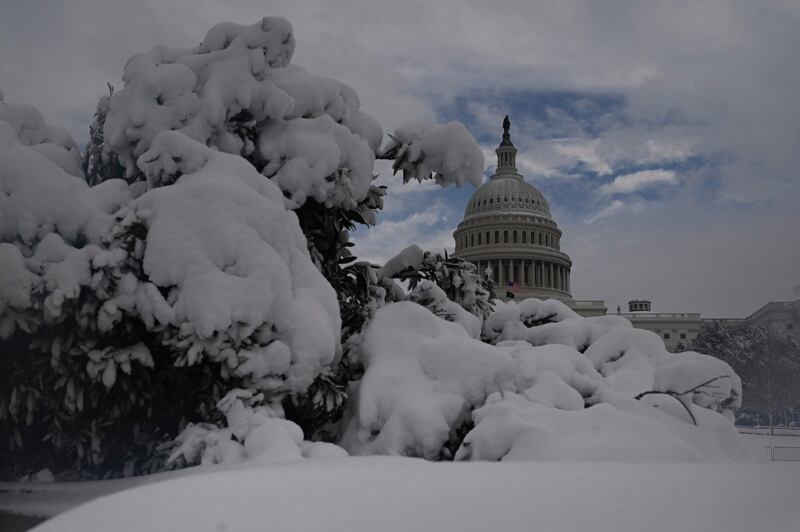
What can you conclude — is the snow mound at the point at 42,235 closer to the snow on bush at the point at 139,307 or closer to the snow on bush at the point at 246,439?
the snow on bush at the point at 139,307

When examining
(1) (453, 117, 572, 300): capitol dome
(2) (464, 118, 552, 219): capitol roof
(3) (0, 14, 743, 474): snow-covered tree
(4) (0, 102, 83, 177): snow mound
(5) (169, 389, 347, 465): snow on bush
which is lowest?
(5) (169, 389, 347, 465): snow on bush

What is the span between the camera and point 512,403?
479cm

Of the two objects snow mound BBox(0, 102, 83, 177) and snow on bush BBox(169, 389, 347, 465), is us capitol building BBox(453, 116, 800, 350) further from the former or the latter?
snow on bush BBox(169, 389, 347, 465)

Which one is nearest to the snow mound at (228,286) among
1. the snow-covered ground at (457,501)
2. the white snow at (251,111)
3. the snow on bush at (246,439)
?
the snow on bush at (246,439)

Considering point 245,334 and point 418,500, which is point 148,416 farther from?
point 418,500

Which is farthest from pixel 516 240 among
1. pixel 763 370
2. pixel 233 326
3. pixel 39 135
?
pixel 233 326

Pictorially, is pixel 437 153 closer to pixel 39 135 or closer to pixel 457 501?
pixel 39 135

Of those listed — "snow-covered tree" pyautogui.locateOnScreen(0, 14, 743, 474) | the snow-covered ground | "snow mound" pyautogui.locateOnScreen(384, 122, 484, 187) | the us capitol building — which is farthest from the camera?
the us capitol building

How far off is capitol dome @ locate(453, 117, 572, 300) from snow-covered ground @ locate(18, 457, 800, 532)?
57.2 metres

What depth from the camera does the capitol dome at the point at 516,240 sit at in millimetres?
61969

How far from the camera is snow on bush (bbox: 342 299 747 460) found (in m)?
4.06

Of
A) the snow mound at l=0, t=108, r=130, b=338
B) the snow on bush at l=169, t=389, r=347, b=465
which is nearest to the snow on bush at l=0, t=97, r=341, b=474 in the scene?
the snow mound at l=0, t=108, r=130, b=338

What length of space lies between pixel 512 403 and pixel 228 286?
207cm

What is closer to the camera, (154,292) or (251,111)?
(154,292)
